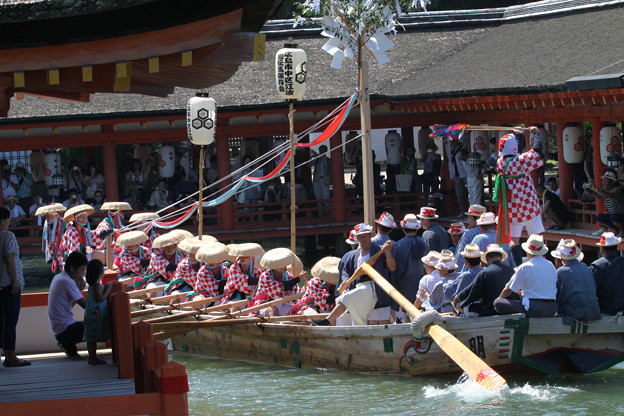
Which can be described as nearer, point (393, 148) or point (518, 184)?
point (518, 184)

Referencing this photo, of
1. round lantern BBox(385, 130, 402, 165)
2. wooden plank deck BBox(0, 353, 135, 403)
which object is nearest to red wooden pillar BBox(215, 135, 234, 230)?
round lantern BBox(385, 130, 402, 165)

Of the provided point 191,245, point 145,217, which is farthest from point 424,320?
point 145,217

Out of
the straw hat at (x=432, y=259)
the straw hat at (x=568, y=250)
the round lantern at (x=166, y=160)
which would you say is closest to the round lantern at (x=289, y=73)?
the straw hat at (x=432, y=259)

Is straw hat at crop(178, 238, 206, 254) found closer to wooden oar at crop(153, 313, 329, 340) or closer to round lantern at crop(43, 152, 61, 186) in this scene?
wooden oar at crop(153, 313, 329, 340)

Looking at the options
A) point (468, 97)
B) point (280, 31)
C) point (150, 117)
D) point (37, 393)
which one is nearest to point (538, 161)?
point (468, 97)

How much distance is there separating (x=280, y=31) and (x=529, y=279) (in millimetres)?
13627

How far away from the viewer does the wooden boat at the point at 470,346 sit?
35.3ft

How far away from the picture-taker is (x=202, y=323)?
1148cm

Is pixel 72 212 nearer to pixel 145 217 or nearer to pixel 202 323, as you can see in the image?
pixel 145 217

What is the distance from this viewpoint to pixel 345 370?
1192cm

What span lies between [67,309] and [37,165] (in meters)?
14.4

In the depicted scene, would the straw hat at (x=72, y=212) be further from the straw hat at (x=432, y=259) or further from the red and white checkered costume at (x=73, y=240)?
the straw hat at (x=432, y=259)

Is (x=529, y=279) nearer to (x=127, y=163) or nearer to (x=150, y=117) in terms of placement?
(x=150, y=117)

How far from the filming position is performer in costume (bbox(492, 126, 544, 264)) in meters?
13.2
